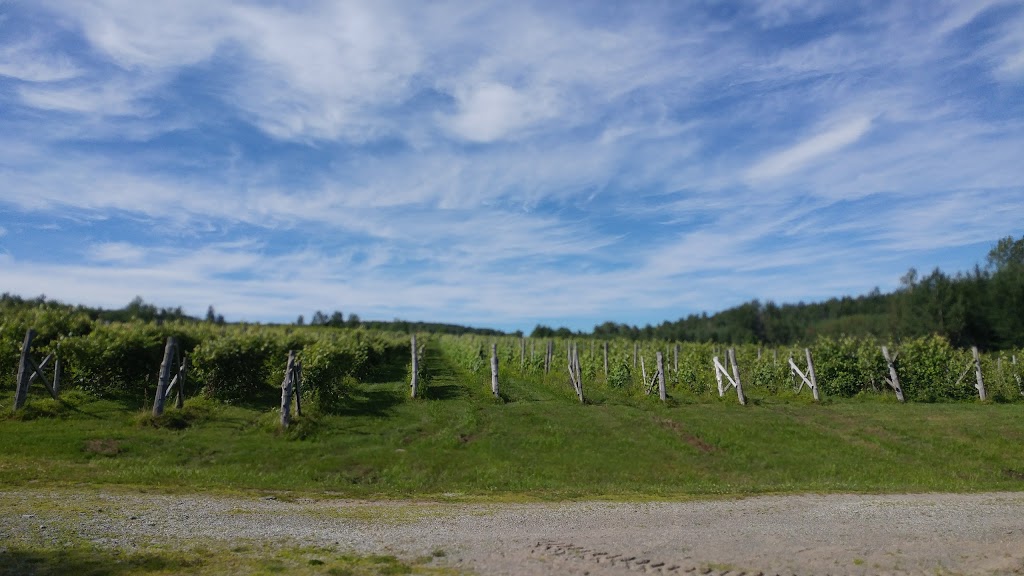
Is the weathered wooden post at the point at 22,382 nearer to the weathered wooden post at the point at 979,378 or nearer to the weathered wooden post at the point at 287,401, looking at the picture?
the weathered wooden post at the point at 287,401

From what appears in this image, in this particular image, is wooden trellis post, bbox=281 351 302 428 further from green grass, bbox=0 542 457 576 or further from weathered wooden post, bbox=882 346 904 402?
weathered wooden post, bbox=882 346 904 402

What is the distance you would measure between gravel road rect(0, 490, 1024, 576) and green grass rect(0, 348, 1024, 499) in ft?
6.17

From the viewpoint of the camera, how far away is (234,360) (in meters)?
26.6

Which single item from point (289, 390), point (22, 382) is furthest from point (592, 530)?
point (22, 382)

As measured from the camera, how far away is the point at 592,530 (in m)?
10.6

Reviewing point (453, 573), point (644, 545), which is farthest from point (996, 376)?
point (453, 573)

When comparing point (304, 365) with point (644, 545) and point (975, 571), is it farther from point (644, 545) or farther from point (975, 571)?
point (975, 571)

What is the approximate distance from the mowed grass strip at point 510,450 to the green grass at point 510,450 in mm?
63

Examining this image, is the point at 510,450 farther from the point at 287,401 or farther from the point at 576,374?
the point at 576,374

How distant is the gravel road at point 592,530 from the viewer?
865 centimetres

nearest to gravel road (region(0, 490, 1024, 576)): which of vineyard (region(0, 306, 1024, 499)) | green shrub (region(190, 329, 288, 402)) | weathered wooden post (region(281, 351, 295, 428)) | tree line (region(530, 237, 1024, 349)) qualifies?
vineyard (region(0, 306, 1024, 499))

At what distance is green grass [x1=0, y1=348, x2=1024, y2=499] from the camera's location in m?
15.4

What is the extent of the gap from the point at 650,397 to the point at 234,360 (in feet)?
64.1

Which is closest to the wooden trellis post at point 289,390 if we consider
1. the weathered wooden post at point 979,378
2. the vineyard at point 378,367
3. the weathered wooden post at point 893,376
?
Result: the vineyard at point 378,367
